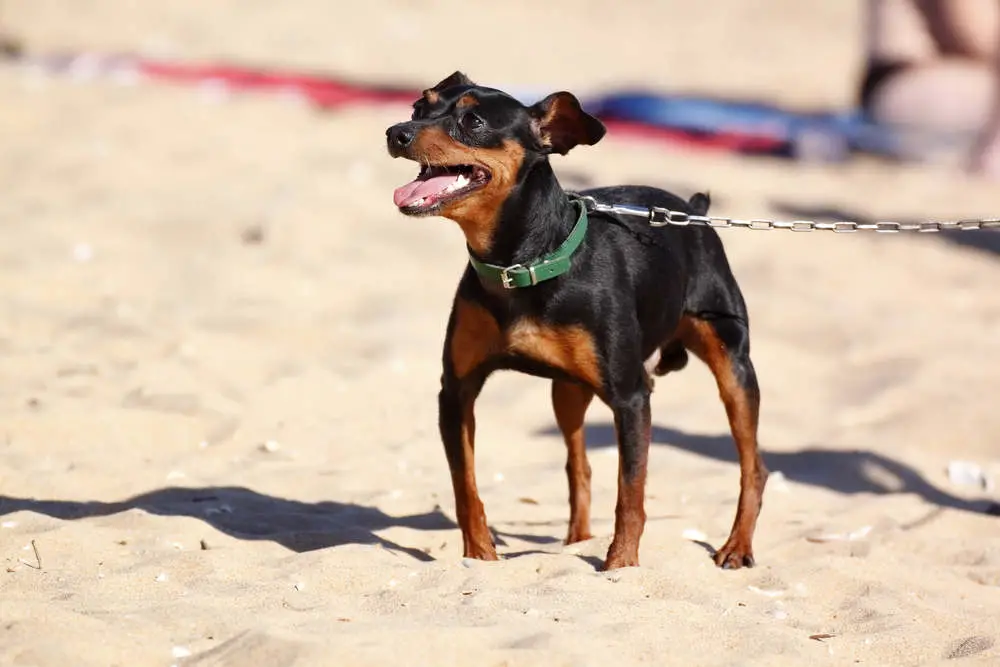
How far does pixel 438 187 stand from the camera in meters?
4.55

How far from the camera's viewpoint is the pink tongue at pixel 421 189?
448 centimetres

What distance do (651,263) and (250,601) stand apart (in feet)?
5.80

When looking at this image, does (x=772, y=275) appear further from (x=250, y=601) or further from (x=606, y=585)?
(x=250, y=601)

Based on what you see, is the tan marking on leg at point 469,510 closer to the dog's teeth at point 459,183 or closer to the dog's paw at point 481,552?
the dog's paw at point 481,552

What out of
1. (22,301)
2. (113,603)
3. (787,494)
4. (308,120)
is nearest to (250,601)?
(113,603)

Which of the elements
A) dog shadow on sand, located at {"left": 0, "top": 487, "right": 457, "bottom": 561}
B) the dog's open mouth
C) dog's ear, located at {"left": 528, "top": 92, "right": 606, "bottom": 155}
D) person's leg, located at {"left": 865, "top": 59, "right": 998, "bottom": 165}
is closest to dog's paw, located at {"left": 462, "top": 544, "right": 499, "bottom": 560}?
dog shadow on sand, located at {"left": 0, "top": 487, "right": 457, "bottom": 561}

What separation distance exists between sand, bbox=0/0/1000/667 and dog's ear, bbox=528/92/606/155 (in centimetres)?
136

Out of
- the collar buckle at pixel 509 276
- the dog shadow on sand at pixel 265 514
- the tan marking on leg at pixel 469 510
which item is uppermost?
the collar buckle at pixel 509 276

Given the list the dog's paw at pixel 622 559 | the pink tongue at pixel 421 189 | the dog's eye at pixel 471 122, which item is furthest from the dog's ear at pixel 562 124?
the dog's paw at pixel 622 559

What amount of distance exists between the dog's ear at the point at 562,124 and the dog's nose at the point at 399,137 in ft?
1.44

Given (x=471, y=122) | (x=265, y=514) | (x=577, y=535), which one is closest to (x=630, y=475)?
(x=577, y=535)

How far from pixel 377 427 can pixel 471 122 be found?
2615 millimetres

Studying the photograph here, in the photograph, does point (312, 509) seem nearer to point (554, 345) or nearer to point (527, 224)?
point (554, 345)

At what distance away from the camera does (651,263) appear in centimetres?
504
